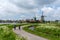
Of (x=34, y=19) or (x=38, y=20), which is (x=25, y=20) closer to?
(x=34, y=19)

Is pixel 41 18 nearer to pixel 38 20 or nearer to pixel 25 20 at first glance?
pixel 38 20

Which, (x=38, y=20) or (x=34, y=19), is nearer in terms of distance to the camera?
(x=38, y=20)

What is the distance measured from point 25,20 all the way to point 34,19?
1004 centimetres

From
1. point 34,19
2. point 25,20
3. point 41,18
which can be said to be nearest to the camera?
point 41,18

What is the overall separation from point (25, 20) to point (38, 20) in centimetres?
1783

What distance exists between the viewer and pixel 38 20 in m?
112

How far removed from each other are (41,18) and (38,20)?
456 cm

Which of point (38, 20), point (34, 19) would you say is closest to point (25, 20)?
point (34, 19)

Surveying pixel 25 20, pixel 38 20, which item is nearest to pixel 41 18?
pixel 38 20

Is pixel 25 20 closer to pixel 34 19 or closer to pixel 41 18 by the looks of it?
pixel 34 19

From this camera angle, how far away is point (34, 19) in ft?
395

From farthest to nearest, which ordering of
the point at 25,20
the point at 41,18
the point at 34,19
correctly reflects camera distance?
the point at 25,20
the point at 34,19
the point at 41,18

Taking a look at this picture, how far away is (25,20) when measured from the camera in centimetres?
12800

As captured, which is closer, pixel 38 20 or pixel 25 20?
pixel 38 20
